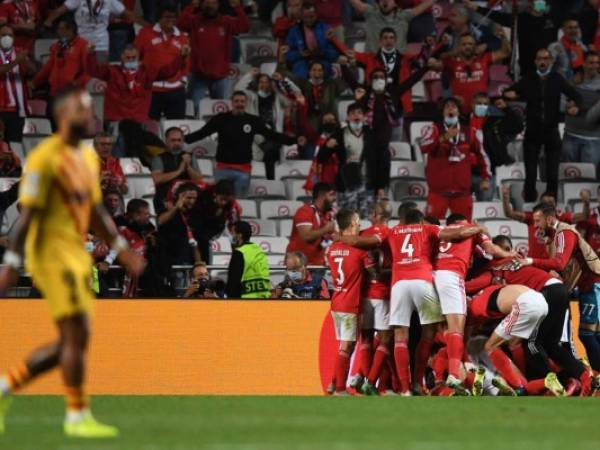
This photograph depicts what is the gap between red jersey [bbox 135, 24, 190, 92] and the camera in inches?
867

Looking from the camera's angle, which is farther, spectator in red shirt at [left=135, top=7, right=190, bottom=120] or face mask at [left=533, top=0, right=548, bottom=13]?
face mask at [left=533, top=0, right=548, bottom=13]

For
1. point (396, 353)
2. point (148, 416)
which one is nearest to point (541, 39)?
point (396, 353)

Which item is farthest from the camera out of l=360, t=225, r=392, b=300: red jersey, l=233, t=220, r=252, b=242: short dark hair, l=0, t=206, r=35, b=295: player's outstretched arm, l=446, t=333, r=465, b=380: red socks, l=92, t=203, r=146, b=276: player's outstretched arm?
l=233, t=220, r=252, b=242: short dark hair

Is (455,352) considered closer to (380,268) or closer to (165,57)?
(380,268)

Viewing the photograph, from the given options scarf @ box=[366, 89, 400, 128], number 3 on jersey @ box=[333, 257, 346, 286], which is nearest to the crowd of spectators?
scarf @ box=[366, 89, 400, 128]

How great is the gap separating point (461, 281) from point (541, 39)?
8448 mm

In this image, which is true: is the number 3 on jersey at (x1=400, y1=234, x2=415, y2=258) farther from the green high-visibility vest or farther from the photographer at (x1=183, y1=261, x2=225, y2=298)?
the photographer at (x1=183, y1=261, x2=225, y2=298)

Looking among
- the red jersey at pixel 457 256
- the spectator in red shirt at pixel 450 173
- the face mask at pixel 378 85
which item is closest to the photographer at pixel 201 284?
the red jersey at pixel 457 256

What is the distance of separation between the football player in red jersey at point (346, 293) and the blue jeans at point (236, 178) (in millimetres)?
5110

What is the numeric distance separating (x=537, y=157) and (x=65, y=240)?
13964mm

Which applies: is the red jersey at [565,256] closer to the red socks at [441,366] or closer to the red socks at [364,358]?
the red socks at [441,366]

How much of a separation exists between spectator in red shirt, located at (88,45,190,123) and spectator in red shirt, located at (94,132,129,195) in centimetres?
188

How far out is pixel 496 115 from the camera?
22922mm

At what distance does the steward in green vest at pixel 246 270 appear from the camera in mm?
17531
